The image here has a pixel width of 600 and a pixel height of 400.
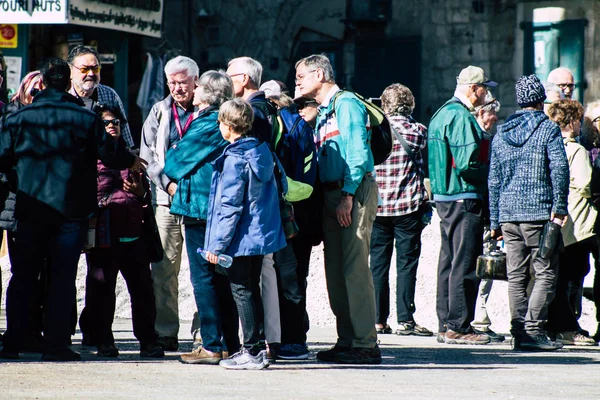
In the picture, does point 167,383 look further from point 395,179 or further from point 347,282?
point 395,179

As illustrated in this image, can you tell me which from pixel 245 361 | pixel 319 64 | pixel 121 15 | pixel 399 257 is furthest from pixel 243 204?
pixel 121 15

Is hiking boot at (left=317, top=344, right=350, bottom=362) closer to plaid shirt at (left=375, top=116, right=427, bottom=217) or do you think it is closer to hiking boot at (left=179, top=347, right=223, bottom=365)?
hiking boot at (left=179, top=347, right=223, bottom=365)

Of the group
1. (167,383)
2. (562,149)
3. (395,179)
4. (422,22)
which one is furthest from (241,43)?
(167,383)

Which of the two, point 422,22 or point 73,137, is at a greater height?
point 422,22

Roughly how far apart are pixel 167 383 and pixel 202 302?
897 millimetres

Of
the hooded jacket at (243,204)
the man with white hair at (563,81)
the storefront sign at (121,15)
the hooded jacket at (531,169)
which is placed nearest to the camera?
the hooded jacket at (243,204)

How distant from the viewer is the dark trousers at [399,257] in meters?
10.9

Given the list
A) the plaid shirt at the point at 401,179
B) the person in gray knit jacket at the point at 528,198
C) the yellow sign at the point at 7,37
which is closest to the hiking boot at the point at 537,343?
the person in gray knit jacket at the point at 528,198

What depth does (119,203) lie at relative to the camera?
848 cm

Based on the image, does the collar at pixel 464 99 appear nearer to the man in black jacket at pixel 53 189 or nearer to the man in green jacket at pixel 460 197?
the man in green jacket at pixel 460 197

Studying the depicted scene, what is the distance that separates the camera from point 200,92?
8156mm

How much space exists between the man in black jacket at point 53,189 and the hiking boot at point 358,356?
1.69 m

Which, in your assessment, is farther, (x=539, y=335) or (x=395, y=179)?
(x=395, y=179)

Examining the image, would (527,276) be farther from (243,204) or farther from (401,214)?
(243,204)
